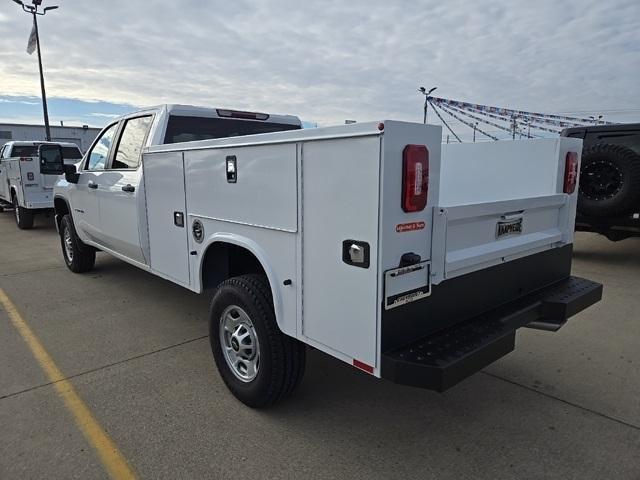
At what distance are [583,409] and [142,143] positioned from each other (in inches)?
160

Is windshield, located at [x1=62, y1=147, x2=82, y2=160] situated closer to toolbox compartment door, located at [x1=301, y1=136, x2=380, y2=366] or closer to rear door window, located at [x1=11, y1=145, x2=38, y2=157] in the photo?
rear door window, located at [x1=11, y1=145, x2=38, y2=157]

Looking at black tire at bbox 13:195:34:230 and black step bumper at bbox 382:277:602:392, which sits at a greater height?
black step bumper at bbox 382:277:602:392

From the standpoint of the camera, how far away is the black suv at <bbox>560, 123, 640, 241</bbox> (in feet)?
21.1

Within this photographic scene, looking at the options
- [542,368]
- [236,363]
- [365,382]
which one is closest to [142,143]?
[236,363]

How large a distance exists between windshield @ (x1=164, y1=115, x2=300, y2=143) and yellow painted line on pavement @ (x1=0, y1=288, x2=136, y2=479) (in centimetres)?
210

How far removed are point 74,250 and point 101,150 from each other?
76.3 inches

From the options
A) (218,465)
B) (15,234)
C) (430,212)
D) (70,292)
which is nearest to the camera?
(430,212)

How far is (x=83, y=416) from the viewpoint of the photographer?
10.0 feet

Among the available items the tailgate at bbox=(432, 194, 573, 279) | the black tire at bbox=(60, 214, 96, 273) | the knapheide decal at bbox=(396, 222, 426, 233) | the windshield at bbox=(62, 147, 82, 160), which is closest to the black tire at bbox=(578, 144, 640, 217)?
the tailgate at bbox=(432, 194, 573, 279)

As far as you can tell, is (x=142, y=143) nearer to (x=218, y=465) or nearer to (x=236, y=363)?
(x=236, y=363)

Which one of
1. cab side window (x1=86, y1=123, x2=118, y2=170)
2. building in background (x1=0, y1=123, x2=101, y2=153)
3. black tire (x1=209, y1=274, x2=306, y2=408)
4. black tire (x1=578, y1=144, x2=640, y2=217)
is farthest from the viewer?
building in background (x1=0, y1=123, x2=101, y2=153)

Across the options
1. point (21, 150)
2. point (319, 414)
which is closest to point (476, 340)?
point (319, 414)

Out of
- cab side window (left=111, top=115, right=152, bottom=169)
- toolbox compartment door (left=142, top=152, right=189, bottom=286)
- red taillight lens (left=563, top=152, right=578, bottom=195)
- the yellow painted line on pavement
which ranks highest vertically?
Result: cab side window (left=111, top=115, right=152, bottom=169)

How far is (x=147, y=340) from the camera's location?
430 cm
